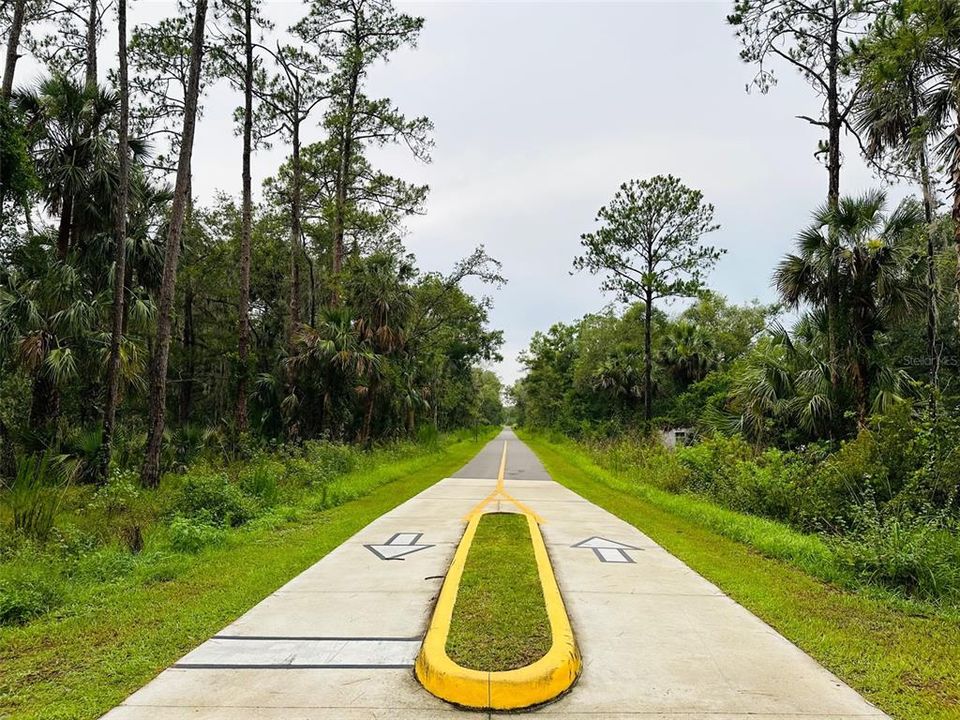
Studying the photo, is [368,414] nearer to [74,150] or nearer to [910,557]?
[74,150]

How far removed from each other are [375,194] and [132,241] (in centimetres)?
1106

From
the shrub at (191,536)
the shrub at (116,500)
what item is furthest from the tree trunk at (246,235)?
the shrub at (191,536)

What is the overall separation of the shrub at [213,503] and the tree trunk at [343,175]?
15.8 meters

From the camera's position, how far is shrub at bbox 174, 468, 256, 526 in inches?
392

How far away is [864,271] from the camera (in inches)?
584

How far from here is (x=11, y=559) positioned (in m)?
6.93

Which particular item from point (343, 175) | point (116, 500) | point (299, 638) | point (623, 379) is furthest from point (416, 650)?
point (623, 379)

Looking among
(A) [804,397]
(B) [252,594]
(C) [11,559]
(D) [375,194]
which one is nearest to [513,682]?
(B) [252,594]

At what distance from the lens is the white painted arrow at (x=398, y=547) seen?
776cm

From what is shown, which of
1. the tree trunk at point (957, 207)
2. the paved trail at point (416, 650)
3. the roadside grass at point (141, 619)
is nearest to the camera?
the paved trail at point (416, 650)

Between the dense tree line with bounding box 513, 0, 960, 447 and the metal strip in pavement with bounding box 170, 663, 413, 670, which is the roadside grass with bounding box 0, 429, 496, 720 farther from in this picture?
the dense tree line with bounding box 513, 0, 960, 447

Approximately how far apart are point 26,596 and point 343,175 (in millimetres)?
23711

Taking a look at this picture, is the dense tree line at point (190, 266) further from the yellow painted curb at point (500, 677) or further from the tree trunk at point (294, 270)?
the yellow painted curb at point (500, 677)

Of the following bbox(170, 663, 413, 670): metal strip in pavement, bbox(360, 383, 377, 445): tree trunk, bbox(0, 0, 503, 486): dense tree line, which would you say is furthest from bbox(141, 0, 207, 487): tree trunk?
bbox(360, 383, 377, 445): tree trunk
